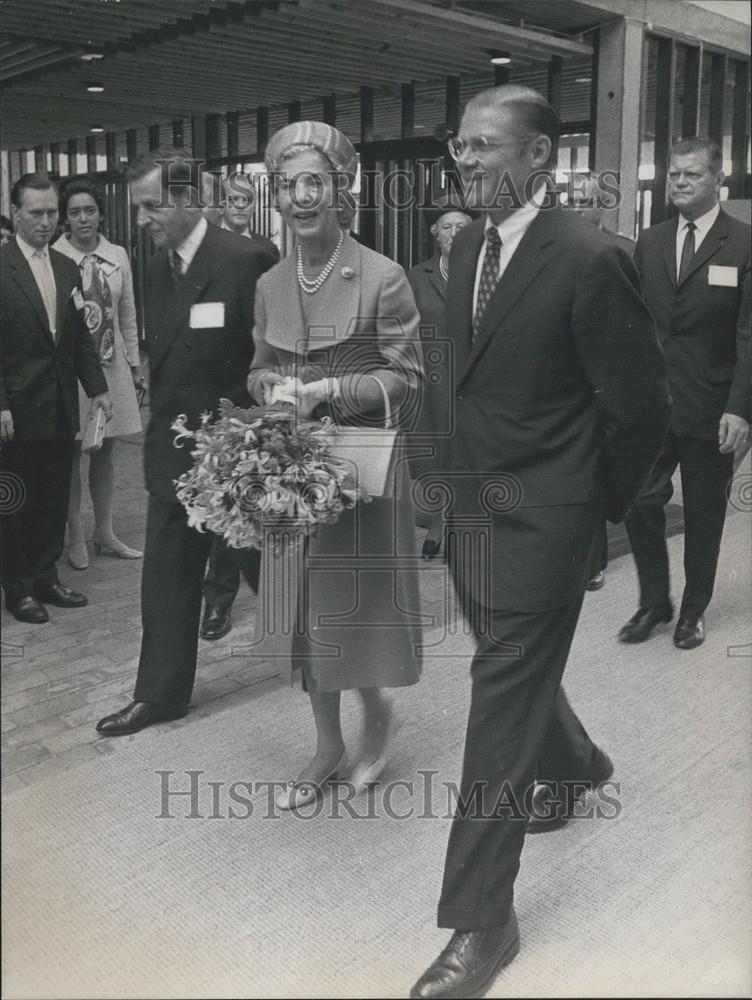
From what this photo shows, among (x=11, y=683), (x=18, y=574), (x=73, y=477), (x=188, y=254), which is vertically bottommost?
(x=11, y=683)

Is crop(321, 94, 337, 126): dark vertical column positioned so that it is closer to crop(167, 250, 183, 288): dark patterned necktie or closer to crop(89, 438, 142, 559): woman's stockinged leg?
crop(167, 250, 183, 288): dark patterned necktie

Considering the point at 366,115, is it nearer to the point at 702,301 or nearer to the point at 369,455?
the point at 369,455

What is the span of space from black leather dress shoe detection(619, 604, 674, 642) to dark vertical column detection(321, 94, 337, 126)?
1.86m

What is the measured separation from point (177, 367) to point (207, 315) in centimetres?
13

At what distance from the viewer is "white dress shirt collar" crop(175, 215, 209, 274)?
2.30 m

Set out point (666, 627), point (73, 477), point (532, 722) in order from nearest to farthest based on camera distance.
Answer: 1. point (73, 477)
2. point (532, 722)
3. point (666, 627)

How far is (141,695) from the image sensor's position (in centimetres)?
252

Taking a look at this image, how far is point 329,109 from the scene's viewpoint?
242cm

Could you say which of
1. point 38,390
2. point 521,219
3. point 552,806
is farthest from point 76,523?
point 552,806

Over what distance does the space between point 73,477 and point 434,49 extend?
124cm

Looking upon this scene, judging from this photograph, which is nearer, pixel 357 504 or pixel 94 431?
pixel 94 431

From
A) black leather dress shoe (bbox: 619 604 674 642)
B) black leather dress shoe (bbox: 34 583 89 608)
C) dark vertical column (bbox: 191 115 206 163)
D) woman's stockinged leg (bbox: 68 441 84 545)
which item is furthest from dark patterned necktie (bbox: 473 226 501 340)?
black leather dress shoe (bbox: 619 604 674 642)

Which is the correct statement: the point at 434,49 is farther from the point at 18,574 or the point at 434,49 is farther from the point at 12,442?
the point at 18,574

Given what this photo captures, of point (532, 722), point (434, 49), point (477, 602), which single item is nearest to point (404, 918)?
point (532, 722)
